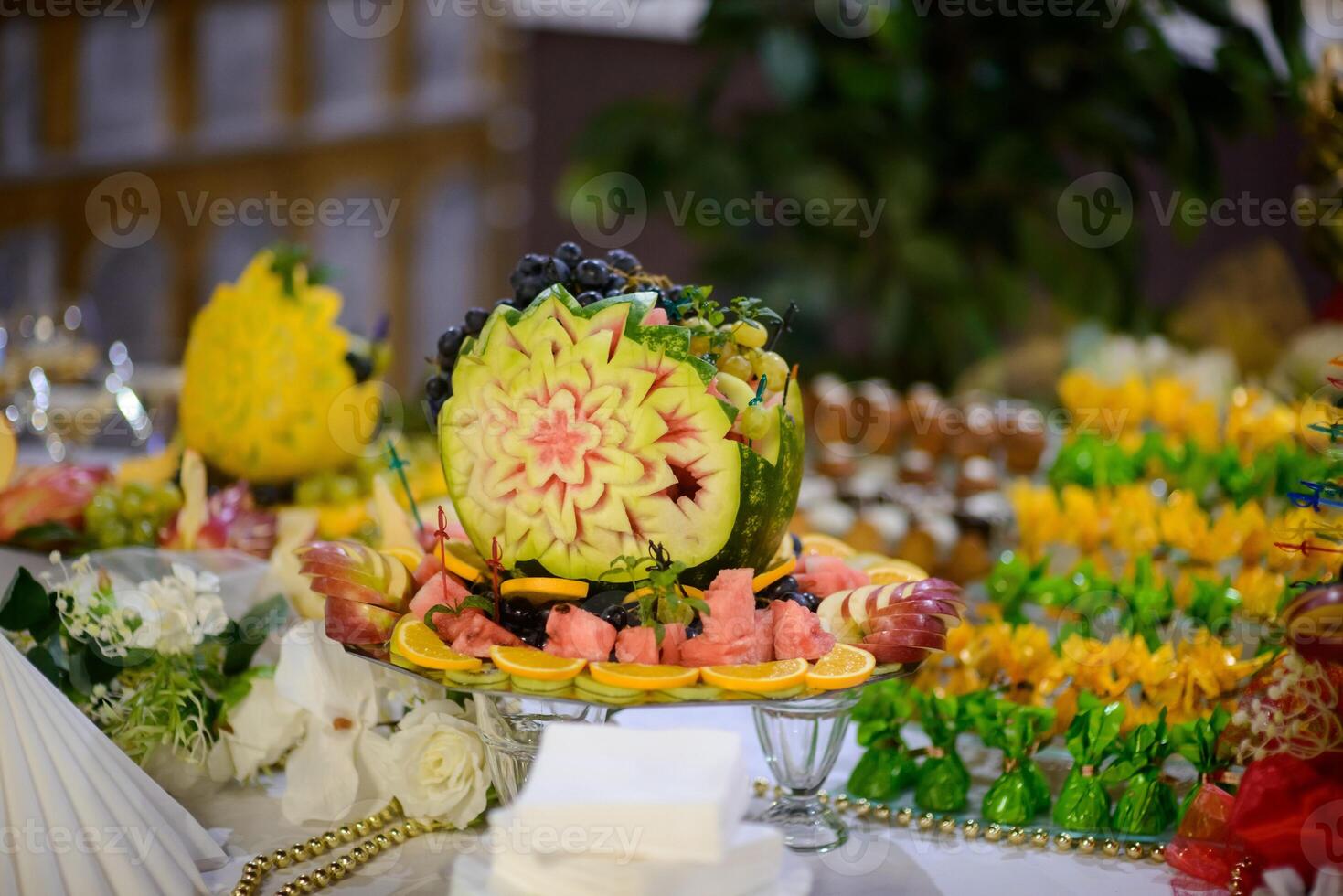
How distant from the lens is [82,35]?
219 inches

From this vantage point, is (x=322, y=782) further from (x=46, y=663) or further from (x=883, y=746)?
(x=883, y=746)

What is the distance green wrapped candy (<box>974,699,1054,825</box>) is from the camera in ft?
3.64

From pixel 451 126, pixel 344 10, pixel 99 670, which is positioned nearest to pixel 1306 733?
pixel 99 670

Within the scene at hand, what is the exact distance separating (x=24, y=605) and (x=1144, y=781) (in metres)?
1.06

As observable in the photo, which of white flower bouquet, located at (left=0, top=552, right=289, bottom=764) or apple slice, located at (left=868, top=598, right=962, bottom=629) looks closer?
apple slice, located at (left=868, top=598, right=962, bottom=629)

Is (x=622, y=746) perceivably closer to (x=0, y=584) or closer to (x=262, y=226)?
(x=0, y=584)

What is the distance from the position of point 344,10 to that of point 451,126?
0.71 meters

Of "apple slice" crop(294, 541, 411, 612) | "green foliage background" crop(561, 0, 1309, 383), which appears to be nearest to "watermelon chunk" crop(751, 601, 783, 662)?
"apple slice" crop(294, 541, 411, 612)

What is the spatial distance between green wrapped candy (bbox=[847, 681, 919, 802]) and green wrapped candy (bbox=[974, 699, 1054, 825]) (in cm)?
8

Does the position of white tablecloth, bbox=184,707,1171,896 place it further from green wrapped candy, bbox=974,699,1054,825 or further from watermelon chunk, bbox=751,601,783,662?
watermelon chunk, bbox=751,601,783,662

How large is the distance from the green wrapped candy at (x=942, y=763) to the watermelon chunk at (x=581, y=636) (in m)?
0.40

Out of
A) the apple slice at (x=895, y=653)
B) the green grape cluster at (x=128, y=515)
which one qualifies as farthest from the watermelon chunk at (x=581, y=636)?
the green grape cluster at (x=128, y=515)

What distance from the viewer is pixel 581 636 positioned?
929 mm

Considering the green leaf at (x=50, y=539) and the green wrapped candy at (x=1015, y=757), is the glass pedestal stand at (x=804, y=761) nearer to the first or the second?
the green wrapped candy at (x=1015, y=757)
